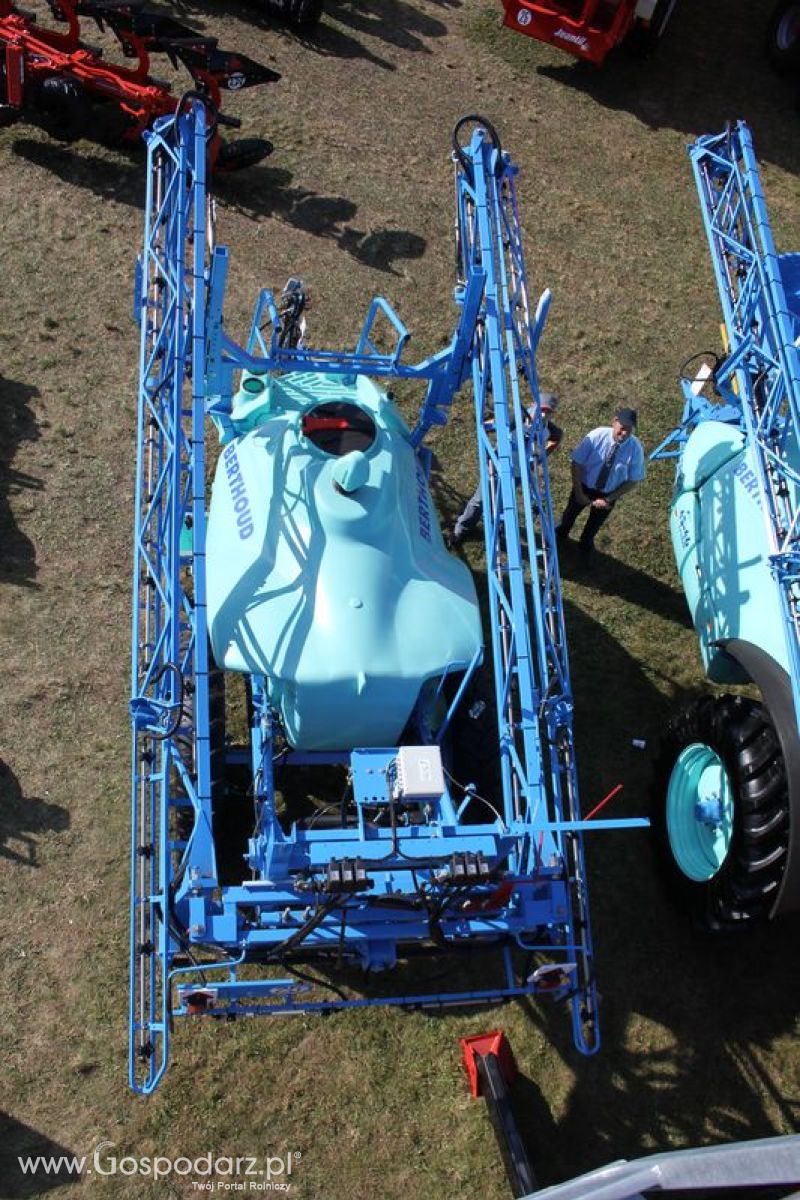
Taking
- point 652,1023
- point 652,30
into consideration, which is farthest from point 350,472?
point 652,30

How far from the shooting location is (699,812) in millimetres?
8211

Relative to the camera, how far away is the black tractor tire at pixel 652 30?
15.1 meters

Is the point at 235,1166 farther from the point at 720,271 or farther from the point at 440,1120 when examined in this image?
the point at 720,271

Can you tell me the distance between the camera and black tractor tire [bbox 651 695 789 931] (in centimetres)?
725

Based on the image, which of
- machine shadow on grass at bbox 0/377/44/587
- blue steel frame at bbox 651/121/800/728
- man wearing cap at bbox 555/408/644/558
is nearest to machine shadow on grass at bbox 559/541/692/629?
man wearing cap at bbox 555/408/644/558

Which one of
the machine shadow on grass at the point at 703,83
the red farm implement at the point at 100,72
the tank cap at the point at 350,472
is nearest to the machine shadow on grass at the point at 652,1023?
the tank cap at the point at 350,472

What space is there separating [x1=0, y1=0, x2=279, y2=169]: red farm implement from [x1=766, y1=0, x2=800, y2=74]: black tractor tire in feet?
25.5

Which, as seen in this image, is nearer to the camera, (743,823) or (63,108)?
(743,823)

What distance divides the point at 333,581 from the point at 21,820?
9.97ft

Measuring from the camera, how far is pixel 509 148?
46.0 feet

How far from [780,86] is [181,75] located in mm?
8339

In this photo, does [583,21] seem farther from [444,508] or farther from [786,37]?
[444,508]

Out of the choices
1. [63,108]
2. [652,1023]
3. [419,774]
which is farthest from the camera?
[63,108]

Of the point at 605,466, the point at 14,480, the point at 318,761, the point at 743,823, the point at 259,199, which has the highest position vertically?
the point at 259,199
